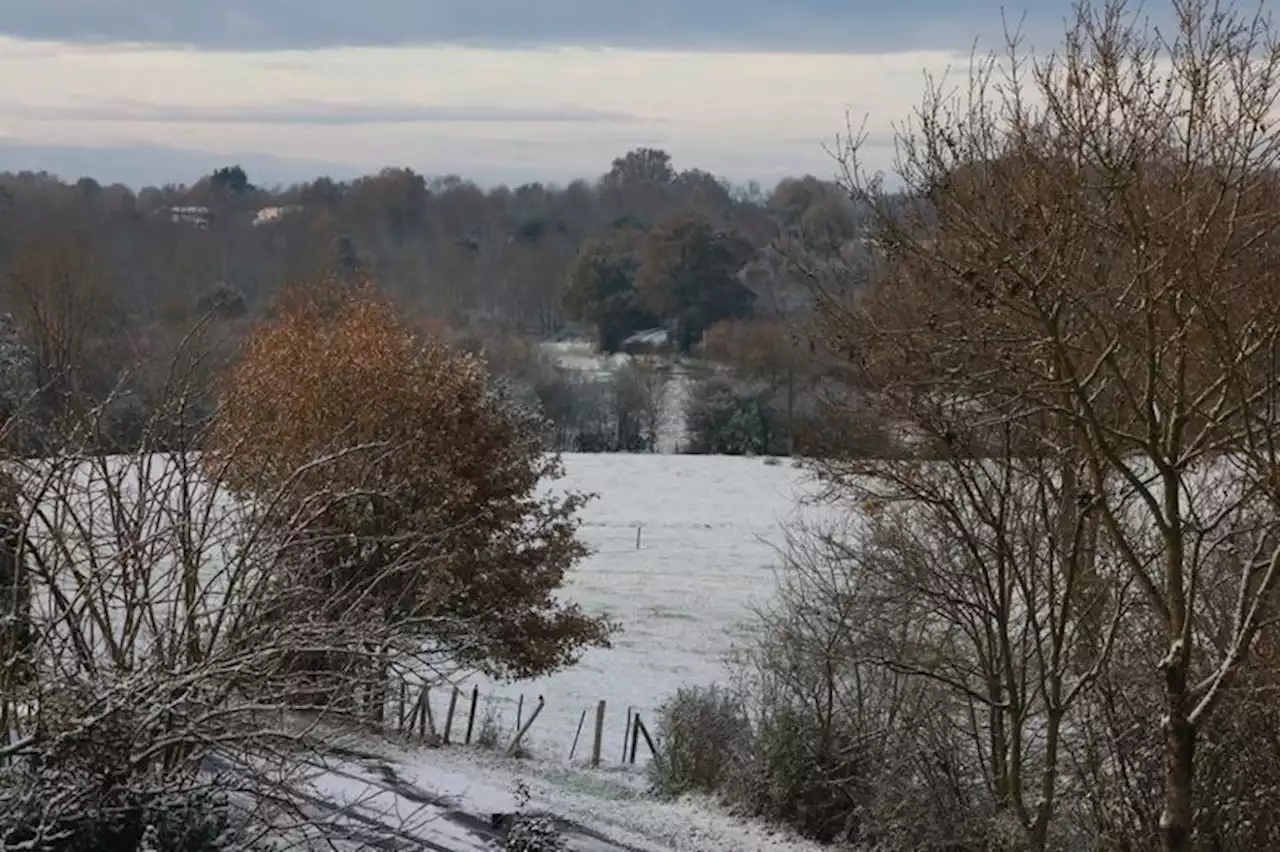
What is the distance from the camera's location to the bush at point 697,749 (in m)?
17.5

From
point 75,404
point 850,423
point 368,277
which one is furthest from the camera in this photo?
point 368,277

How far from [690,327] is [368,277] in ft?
127

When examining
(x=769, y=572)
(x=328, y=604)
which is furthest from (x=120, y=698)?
(x=769, y=572)

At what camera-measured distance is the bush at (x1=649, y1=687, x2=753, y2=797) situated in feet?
57.4

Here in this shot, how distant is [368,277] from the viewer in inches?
916

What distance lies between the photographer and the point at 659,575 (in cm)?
3281

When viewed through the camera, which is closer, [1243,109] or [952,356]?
[1243,109]

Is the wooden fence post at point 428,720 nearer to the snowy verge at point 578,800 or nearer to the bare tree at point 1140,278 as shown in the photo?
the snowy verge at point 578,800

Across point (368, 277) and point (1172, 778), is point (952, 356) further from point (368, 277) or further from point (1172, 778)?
point (368, 277)

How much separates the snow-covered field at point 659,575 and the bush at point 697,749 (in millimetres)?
2891

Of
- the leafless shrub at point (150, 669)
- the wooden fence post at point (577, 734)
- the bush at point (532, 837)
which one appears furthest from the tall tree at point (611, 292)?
the leafless shrub at point (150, 669)

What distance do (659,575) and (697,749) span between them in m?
15.2

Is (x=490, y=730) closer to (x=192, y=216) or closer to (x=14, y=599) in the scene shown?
(x=14, y=599)

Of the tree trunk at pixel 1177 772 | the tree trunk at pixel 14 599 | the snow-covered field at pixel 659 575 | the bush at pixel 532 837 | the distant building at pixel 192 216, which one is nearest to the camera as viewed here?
the tree trunk at pixel 14 599
